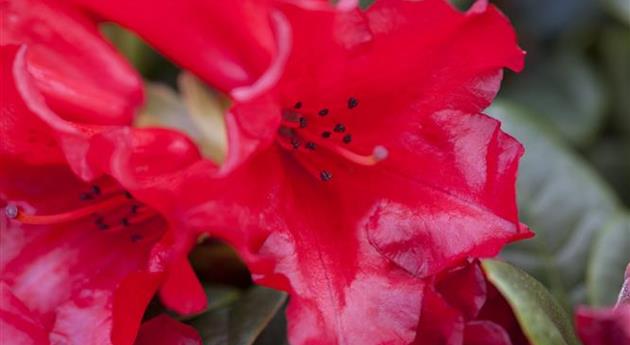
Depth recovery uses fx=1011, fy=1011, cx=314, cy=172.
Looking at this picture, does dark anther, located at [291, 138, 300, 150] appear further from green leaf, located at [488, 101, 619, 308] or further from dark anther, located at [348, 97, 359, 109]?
green leaf, located at [488, 101, 619, 308]

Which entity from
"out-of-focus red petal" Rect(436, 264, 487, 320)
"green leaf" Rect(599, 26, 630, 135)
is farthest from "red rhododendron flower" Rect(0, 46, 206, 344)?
"green leaf" Rect(599, 26, 630, 135)

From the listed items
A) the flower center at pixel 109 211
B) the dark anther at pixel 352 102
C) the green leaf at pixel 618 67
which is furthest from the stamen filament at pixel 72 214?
the green leaf at pixel 618 67

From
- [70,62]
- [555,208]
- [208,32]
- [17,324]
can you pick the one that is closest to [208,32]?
[208,32]

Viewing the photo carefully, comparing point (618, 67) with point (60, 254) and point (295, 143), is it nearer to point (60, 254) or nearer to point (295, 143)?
point (295, 143)

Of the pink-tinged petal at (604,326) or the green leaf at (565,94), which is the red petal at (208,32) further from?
the green leaf at (565,94)

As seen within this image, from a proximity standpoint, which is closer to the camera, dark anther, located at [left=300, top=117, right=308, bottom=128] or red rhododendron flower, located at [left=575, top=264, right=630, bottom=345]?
red rhododendron flower, located at [left=575, top=264, right=630, bottom=345]

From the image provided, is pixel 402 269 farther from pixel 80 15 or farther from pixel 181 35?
pixel 80 15
